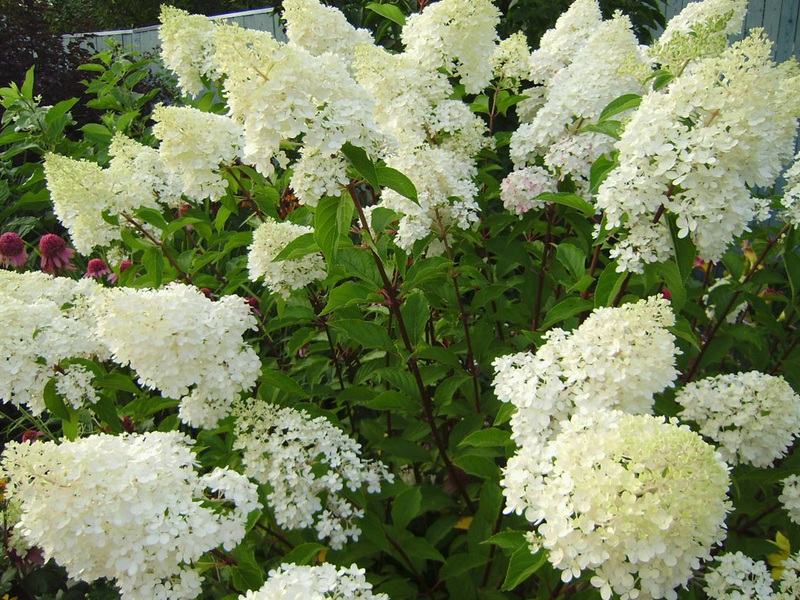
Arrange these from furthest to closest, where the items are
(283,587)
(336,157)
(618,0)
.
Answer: (618,0), (336,157), (283,587)

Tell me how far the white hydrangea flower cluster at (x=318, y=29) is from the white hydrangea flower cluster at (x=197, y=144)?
18.5 inches

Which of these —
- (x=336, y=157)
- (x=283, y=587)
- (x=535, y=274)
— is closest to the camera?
(x=283, y=587)

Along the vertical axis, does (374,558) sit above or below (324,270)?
below

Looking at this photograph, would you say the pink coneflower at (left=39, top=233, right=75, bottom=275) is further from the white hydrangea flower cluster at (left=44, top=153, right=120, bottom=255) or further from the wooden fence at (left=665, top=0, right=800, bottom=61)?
the wooden fence at (left=665, top=0, right=800, bottom=61)

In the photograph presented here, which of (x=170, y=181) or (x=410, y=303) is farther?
(x=170, y=181)

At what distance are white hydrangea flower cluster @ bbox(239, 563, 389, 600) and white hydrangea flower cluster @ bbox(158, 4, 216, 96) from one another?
7.57 ft

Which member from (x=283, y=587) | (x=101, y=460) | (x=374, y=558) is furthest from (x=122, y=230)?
(x=283, y=587)

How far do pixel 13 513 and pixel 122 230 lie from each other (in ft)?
3.41

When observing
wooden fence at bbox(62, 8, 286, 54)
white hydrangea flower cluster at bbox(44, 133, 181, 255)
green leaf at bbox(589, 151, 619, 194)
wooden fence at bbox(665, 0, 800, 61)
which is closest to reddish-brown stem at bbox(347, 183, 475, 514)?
green leaf at bbox(589, 151, 619, 194)

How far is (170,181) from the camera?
2701 mm

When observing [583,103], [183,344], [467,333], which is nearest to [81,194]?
[183,344]

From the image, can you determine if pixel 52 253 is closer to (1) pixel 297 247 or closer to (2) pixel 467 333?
(1) pixel 297 247

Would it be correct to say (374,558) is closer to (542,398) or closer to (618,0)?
(542,398)

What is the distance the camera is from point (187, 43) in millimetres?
2947
